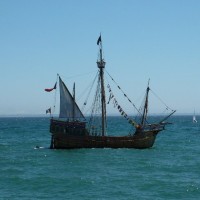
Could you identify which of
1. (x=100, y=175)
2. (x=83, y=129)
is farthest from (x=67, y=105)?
(x=100, y=175)

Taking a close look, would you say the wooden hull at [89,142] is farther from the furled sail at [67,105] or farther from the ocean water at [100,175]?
the furled sail at [67,105]

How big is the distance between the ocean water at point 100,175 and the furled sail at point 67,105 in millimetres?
4575

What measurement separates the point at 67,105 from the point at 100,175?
69.0 ft

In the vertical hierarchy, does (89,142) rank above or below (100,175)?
above

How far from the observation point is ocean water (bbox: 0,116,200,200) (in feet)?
109

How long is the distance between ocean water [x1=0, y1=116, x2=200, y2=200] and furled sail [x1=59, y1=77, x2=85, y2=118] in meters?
4.57

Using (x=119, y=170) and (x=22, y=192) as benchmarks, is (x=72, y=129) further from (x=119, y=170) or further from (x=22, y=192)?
(x=22, y=192)

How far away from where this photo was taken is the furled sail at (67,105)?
2371 inches

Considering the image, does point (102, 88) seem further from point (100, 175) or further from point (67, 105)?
point (100, 175)

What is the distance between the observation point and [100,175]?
40969mm

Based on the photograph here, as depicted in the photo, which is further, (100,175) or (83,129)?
(83,129)

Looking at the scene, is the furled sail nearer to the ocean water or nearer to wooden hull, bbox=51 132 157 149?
wooden hull, bbox=51 132 157 149

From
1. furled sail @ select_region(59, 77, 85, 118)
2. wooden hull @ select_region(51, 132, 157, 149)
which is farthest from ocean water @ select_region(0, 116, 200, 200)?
furled sail @ select_region(59, 77, 85, 118)

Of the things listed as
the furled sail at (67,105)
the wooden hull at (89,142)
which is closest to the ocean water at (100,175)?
the wooden hull at (89,142)
